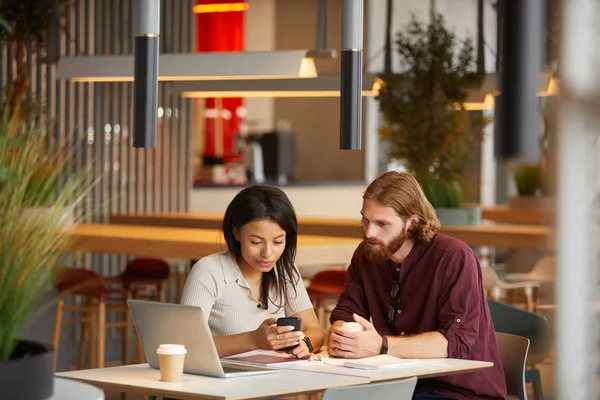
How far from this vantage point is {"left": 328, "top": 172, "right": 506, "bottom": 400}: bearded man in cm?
290

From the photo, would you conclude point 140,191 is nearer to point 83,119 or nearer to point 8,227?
point 83,119

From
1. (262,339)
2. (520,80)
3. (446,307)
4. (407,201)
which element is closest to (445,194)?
(407,201)

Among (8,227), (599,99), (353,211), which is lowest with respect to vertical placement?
(353,211)

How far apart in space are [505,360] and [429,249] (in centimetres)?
56

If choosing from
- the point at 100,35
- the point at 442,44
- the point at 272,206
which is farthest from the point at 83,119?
the point at 272,206

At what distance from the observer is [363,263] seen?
3.19m

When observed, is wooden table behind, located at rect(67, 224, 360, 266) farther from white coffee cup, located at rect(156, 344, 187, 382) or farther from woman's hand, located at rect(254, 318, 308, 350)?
white coffee cup, located at rect(156, 344, 187, 382)

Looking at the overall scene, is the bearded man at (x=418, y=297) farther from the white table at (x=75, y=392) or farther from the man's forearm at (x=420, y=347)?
the white table at (x=75, y=392)

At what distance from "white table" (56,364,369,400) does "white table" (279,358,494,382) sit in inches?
2.2

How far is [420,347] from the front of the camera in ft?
9.49

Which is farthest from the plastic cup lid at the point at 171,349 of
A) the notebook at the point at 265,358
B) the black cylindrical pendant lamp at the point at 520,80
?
the black cylindrical pendant lamp at the point at 520,80

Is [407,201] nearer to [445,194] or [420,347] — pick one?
[420,347]

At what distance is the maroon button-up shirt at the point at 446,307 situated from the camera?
2.94m

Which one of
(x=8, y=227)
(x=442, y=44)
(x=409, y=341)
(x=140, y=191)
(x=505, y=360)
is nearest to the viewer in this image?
(x=8, y=227)
